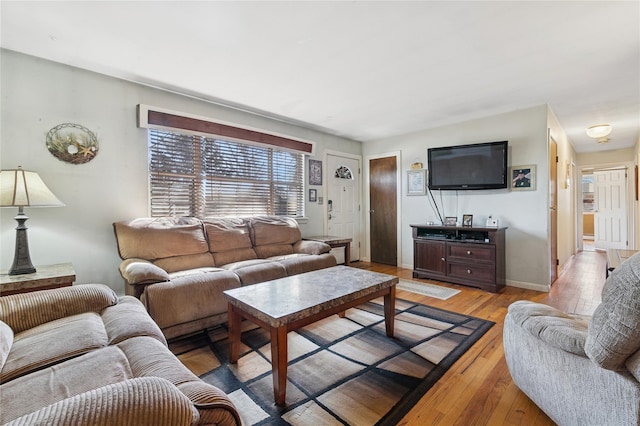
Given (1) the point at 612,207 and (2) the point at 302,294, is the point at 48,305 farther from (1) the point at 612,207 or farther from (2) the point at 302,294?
(1) the point at 612,207

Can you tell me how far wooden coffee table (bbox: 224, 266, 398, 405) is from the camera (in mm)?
1505

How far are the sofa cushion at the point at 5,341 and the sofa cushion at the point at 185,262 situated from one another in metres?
1.35

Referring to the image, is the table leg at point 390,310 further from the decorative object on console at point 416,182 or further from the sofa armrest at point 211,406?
the decorative object on console at point 416,182

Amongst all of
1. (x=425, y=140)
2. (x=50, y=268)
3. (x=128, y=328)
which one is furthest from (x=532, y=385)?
(x=425, y=140)

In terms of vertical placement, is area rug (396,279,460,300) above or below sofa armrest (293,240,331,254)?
below

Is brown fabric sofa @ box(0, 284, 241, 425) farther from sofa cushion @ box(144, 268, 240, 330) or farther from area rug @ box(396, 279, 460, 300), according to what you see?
area rug @ box(396, 279, 460, 300)

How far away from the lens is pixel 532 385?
1.42 metres

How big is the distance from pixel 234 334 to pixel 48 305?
100cm

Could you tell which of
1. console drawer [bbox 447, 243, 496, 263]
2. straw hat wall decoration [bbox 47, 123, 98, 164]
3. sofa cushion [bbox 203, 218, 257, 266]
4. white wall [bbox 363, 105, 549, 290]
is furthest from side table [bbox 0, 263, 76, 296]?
white wall [bbox 363, 105, 549, 290]

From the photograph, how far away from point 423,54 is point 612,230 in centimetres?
718

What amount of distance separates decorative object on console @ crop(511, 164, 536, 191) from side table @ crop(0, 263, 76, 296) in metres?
4.72

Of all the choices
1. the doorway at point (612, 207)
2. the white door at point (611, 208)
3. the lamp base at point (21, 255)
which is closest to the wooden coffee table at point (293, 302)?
the lamp base at point (21, 255)

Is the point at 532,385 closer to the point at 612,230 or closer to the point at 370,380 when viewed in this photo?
the point at 370,380

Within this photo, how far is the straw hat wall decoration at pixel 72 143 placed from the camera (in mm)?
2438
